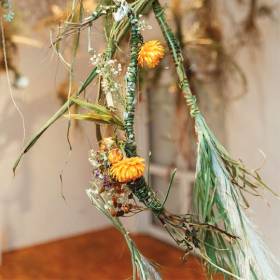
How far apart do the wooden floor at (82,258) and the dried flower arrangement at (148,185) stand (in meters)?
1.59

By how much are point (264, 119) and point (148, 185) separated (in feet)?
5.14

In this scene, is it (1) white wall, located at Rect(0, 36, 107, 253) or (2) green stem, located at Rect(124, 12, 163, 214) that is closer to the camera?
(2) green stem, located at Rect(124, 12, 163, 214)

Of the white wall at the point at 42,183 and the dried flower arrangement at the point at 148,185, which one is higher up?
the dried flower arrangement at the point at 148,185

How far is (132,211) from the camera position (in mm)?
721

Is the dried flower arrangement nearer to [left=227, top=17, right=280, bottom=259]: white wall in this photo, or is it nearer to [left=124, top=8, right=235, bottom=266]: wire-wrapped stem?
[left=124, top=8, right=235, bottom=266]: wire-wrapped stem

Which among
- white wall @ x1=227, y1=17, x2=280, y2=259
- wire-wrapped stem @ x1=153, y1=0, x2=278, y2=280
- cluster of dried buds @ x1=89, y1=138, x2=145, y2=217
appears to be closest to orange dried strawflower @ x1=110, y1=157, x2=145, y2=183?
cluster of dried buds @ x1=89, y1=138, x2=145, y2=217

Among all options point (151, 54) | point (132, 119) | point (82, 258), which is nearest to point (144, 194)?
point (132, 119)

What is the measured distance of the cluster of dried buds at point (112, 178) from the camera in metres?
0.68

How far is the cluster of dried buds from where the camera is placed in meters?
0.68

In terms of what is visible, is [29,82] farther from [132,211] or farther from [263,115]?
[132,211]

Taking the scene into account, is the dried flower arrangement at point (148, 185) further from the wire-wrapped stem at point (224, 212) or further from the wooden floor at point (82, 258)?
the wooden floor at point (82, 258)

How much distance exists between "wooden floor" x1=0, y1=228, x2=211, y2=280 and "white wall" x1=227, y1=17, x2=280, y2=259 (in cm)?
64

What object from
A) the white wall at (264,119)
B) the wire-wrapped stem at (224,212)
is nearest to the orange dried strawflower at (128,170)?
the wire-wrapped stem at (224,212)

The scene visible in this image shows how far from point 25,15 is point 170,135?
145 centimetres
